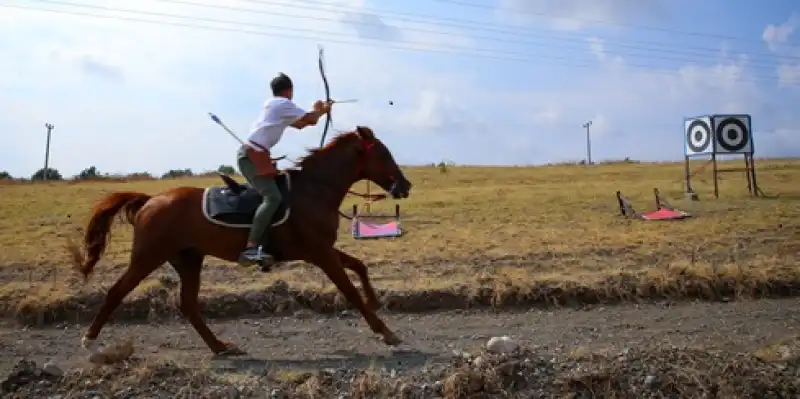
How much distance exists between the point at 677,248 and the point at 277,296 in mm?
8608

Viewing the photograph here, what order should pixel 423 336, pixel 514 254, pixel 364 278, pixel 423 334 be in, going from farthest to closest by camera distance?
pixel 514 254 < pixel 423 334 < pixel 423 336 < pixel 364 278

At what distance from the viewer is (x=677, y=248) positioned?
51.0ft

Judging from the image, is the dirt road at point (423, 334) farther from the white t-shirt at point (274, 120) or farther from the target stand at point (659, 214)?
the target stand at point (659, 214)

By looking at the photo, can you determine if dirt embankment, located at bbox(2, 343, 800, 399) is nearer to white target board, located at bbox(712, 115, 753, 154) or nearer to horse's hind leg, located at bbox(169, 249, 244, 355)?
horse's hind leg, located at bbox(169, 249, 244, 355)

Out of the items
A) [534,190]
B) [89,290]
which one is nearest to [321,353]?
[89,290]

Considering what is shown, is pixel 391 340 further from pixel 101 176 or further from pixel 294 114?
pixel 101 176

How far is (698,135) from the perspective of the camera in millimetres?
30562

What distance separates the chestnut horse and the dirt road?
0.49 m

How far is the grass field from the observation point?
11.6m

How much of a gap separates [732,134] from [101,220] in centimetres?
2647

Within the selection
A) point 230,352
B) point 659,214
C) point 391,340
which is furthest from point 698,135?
point 230,352

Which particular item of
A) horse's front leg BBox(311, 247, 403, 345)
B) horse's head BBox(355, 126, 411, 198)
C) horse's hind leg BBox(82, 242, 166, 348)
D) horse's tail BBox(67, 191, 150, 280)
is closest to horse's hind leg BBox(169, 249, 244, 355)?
horse's hind leg BBox(82, 242, 166, 348)

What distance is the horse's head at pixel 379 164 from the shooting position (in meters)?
9.57

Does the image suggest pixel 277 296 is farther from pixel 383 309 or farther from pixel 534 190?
pixel 534 190
